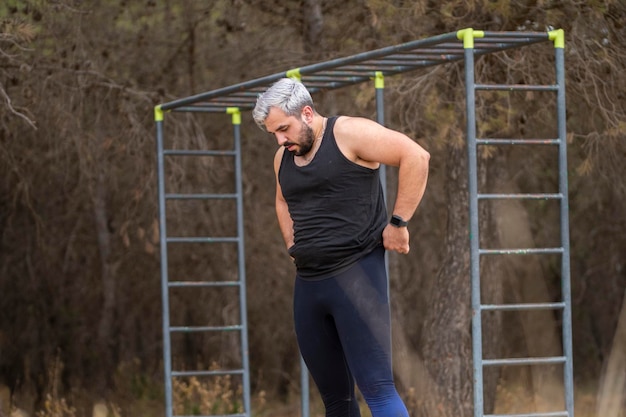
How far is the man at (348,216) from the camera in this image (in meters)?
3.94

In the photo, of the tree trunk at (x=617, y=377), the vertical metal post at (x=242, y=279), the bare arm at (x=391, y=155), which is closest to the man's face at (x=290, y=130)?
the bare arm at (x=391, y=155)

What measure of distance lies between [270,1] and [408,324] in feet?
16.4

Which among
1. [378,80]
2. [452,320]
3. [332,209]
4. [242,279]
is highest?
[378,80]

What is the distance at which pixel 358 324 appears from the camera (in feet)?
13.0

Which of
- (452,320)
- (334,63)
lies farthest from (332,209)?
(452,320)

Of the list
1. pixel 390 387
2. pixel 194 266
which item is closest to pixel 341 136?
pixel 390 387

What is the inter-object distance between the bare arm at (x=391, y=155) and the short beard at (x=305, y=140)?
0.09m

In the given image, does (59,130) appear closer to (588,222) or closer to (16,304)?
(16,304)

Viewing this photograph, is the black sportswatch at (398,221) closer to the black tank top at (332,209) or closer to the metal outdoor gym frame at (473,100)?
the black tank top at (332,209)

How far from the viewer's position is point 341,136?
13.1ft

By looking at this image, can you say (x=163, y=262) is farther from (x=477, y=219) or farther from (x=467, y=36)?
(x=467, y=36)

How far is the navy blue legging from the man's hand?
0.26 ft

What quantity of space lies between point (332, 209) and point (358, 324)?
1.38 ft

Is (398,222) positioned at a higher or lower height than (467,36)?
lower
